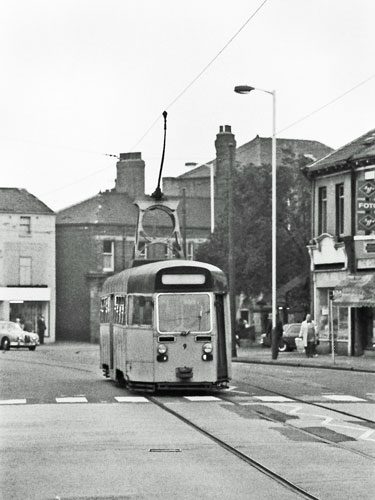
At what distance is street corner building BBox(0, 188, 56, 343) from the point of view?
8244cm

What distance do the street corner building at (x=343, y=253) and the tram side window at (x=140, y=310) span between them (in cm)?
2041

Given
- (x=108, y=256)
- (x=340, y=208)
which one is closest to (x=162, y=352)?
(x=340, y=208)

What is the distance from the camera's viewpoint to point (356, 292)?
157 ft

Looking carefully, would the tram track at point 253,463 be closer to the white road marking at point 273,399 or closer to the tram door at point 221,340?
→ the white road marking at point 273,399

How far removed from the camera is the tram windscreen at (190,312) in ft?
86.2

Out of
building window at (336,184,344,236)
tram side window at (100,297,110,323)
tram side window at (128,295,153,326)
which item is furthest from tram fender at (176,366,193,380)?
building window at (336,184,344,236)

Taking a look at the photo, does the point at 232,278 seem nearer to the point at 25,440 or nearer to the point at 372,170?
the point at 372,170

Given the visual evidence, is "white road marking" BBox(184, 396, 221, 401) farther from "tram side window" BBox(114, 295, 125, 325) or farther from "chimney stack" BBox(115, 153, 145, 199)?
"chimney stack" BBox(115, 153, 145, 199)

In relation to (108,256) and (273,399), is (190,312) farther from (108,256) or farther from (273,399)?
(108,256)

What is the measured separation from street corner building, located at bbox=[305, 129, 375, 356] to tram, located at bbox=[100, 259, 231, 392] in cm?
2056

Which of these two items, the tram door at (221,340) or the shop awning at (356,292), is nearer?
the tram door at (221,340)

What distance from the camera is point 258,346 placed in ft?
224

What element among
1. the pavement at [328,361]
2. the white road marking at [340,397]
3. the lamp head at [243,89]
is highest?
the lamp head at [243,89]

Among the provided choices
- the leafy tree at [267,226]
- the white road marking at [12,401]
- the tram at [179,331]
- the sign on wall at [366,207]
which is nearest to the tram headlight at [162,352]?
the tram at [179,331]
